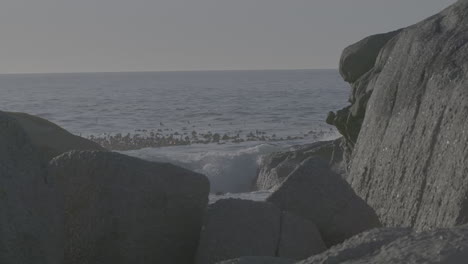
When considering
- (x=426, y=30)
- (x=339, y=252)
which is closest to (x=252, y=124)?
(x=426, y=30)

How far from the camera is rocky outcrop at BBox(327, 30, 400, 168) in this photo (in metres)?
10.6

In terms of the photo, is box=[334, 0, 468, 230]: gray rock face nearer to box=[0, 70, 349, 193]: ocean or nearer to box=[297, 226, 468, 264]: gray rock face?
box=[297, 226, 468, 264]: gray rock face

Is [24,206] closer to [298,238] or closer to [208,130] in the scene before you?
[298,238]

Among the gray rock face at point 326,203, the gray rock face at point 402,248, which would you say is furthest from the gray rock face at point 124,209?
the gray rock face at point 402,248

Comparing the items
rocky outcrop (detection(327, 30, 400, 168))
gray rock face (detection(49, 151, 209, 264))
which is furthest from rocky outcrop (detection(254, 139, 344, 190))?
gray rock face (detection(49, 151, 209, 264))

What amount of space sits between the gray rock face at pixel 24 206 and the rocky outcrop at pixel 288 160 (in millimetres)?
8585

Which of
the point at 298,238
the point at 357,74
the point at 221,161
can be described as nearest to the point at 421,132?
the point at 298,238

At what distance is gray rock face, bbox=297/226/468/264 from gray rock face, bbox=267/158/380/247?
317cm

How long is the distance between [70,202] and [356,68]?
5939 millimetres

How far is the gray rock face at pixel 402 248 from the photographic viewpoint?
10.5 feet

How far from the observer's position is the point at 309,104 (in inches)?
1900

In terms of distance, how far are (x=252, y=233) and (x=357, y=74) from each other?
5.61 metres

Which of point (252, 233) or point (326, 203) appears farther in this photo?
point (326, 203)

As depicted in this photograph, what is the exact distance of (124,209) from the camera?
242 inches
